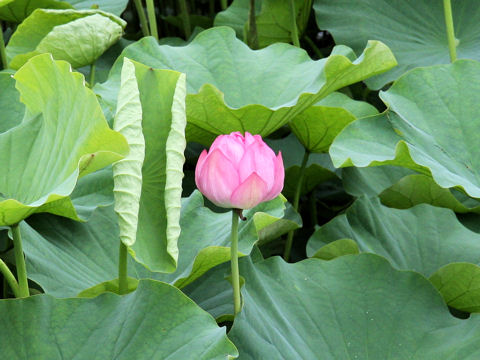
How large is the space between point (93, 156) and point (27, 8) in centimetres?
A: 109

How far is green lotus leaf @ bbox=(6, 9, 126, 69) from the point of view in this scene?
4.58 feet

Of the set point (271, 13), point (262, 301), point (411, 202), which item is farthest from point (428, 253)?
point (271, 13)

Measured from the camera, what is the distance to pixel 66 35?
1391mm

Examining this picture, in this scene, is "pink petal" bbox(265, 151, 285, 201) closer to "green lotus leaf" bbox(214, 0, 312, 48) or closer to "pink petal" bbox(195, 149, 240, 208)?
"pink petal" bbox(195, 149, 240, 208)

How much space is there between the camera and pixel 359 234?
4.01 feet

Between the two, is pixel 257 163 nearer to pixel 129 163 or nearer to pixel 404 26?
pixel 129 163

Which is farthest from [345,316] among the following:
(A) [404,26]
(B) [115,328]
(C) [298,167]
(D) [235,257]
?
(A) [404,26]

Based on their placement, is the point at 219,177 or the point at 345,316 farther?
the point at 345,316

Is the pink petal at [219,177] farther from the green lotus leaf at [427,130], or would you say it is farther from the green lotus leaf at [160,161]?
the green lotus leaf at [427,130]

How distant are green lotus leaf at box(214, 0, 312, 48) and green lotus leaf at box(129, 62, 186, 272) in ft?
3.40

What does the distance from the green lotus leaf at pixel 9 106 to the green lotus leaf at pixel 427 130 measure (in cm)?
57

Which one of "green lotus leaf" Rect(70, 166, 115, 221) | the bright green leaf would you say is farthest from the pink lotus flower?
"green lotus leaf" Rect(70, 166, 115, 221)

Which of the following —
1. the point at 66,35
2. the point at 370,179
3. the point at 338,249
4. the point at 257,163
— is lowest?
the point at 370,179

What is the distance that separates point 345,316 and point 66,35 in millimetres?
808
